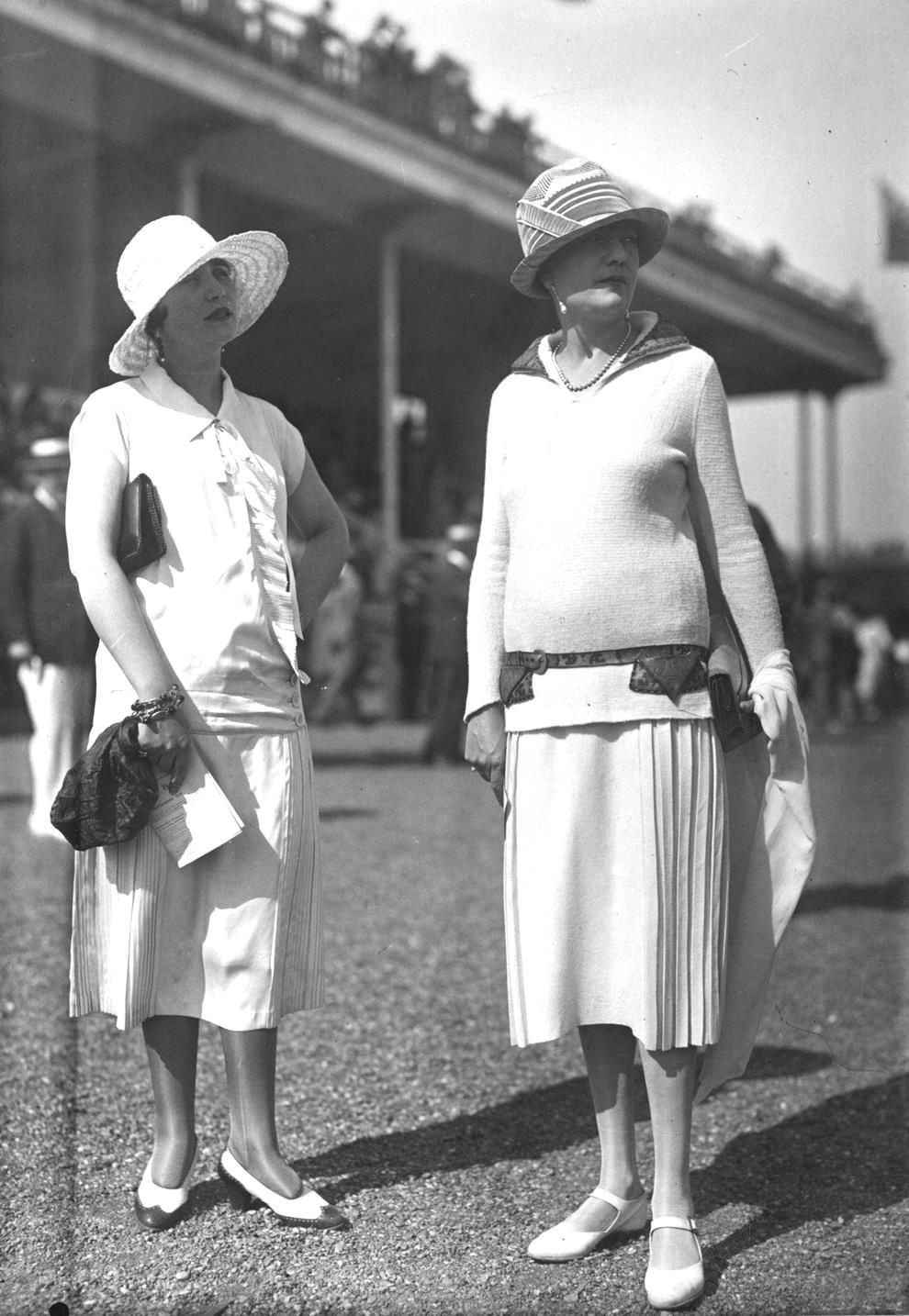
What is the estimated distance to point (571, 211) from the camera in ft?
9.99

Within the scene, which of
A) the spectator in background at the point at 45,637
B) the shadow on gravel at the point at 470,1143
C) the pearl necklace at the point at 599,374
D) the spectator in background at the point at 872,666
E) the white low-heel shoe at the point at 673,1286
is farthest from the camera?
the spectator in background at the point at 872,666

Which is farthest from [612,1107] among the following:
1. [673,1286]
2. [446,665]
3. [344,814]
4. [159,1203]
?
[446,665]

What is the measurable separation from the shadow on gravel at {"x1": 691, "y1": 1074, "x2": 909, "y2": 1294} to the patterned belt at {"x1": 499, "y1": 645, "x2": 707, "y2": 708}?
109 cm

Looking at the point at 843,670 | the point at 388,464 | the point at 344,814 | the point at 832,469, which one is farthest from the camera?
the point at 843,670

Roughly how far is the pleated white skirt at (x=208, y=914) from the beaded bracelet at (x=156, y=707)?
0.47 ft

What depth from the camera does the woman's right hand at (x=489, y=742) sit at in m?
3.20

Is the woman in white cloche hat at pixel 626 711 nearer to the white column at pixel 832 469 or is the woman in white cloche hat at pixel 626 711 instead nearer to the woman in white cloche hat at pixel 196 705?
the woman in white cloche hat at pixel 196 705

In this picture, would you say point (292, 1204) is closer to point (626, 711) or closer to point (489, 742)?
point (489, 742)

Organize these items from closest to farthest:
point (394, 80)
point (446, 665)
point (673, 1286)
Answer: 1. point (673, 1286)
2. point (394, 80)
3. point (446, 665)

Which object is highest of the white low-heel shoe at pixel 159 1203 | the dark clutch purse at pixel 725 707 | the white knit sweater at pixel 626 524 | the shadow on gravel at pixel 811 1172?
the white knit sweater at pixel 626 524

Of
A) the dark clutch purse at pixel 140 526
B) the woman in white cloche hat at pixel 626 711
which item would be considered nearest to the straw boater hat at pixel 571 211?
the woman in white cloche hat at pixel 626 711

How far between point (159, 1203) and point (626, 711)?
1.34m

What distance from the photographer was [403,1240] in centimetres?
316

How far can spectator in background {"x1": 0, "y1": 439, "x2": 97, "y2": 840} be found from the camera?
7.98m
